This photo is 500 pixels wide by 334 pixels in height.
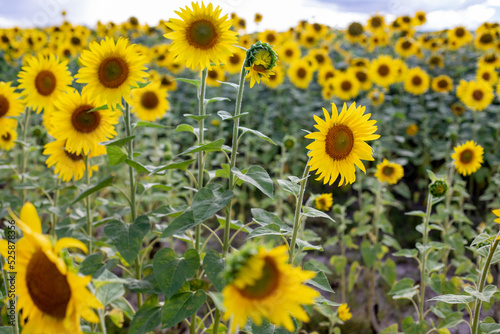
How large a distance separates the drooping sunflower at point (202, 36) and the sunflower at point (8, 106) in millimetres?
1065

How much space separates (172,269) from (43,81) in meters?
1.28

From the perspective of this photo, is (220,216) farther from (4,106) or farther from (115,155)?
(4,106)

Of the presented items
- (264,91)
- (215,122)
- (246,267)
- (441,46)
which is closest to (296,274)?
(246,267)

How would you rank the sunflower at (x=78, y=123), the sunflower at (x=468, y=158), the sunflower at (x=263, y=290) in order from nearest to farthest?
the sunflower at (x=263, y=290)
the sunflower at (x=78, y=123)
the sunflower at (x=468, y=158)

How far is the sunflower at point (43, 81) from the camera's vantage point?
6.32ft

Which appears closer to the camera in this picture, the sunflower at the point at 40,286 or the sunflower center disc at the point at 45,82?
the sunflower at the point at 40,286

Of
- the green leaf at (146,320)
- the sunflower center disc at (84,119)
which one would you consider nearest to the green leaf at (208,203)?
the green leaf at (146,320)

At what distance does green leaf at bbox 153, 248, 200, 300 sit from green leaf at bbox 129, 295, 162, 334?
15 centimetres

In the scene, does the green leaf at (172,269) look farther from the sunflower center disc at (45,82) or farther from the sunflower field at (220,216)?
the sunflower center disc at (45,82)

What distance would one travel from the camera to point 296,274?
2.43 ft

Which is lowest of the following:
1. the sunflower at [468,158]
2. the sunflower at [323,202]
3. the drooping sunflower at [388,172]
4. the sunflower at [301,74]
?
the sunflower at [323,202]

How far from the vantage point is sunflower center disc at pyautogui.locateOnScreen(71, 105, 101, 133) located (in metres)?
1.60

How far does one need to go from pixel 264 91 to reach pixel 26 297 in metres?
4.95

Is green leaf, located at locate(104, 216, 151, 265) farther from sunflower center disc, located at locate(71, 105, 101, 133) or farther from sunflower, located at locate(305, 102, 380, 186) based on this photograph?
sunflower, located at locate(305, 102, 380, 186)
